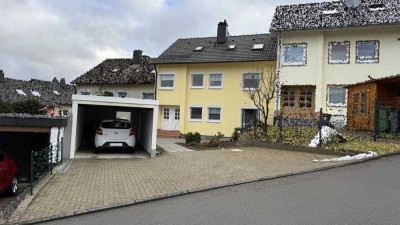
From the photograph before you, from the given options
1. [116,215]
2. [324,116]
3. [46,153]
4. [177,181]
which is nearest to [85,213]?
[116,215]

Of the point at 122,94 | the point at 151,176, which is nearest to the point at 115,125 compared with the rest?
the point at 151,176

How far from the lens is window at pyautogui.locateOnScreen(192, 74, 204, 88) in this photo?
3162 centimetres

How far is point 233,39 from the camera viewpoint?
33.5 m

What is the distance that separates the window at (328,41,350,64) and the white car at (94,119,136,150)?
49.3 ft

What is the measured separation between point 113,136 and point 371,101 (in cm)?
1280

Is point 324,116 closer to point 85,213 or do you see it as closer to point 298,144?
point 298,144

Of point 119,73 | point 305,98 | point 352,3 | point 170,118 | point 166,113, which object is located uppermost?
point 352,3

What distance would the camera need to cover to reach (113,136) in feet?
58.3

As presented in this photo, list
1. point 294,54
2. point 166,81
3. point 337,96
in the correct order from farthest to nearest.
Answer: point 166,81, point 294,54, point 337,96

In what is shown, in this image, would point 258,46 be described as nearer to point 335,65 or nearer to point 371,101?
point 335,65

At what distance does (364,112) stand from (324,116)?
2513 millimetres

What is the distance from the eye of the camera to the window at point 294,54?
27000 mm

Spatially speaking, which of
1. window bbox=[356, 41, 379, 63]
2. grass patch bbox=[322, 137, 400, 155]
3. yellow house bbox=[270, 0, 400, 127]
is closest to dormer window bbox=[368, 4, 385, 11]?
yellow house bbox=[270, 0, 400, 127]

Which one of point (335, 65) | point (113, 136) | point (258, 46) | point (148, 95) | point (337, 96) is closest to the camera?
point (113, 136)
